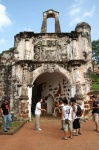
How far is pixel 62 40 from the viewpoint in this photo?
48.2 feet

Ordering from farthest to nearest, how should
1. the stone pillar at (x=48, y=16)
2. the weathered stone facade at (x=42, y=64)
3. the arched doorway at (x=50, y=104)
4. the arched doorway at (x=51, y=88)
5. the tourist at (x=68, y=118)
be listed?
the arched doorway at (x=50, y=104) < the stone pillar at (x=48, y=16) < the arched doorway at (x=51, y=88) < the weathered stone facade at (x=42, y=64) < the tourist at (x=68, y=118)

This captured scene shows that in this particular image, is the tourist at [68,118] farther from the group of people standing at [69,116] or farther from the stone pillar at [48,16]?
the stone pillar at [48,16]

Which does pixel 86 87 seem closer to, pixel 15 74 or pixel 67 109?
pixel 15 74

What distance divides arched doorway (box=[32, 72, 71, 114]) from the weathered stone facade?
39 cm

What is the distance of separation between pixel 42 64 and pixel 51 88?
138 inches

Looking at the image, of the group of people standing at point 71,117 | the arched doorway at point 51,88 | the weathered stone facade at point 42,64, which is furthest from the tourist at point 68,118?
the arched doorway at point 51,88

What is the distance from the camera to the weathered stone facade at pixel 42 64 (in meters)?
13.8

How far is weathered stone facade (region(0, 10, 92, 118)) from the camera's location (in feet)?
45.2

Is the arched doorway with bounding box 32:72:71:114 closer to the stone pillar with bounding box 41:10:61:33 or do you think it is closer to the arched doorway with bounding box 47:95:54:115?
the arched doorway with bounding box 47:95:54:115

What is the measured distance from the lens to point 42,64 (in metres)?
14.1

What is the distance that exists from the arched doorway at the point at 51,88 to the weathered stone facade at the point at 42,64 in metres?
0.39

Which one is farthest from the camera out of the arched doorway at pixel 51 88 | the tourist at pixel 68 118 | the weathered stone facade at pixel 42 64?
the arched doorway at pixel 51 88

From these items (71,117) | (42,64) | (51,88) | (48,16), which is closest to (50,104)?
(51,88)

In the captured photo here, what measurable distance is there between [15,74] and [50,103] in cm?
479
